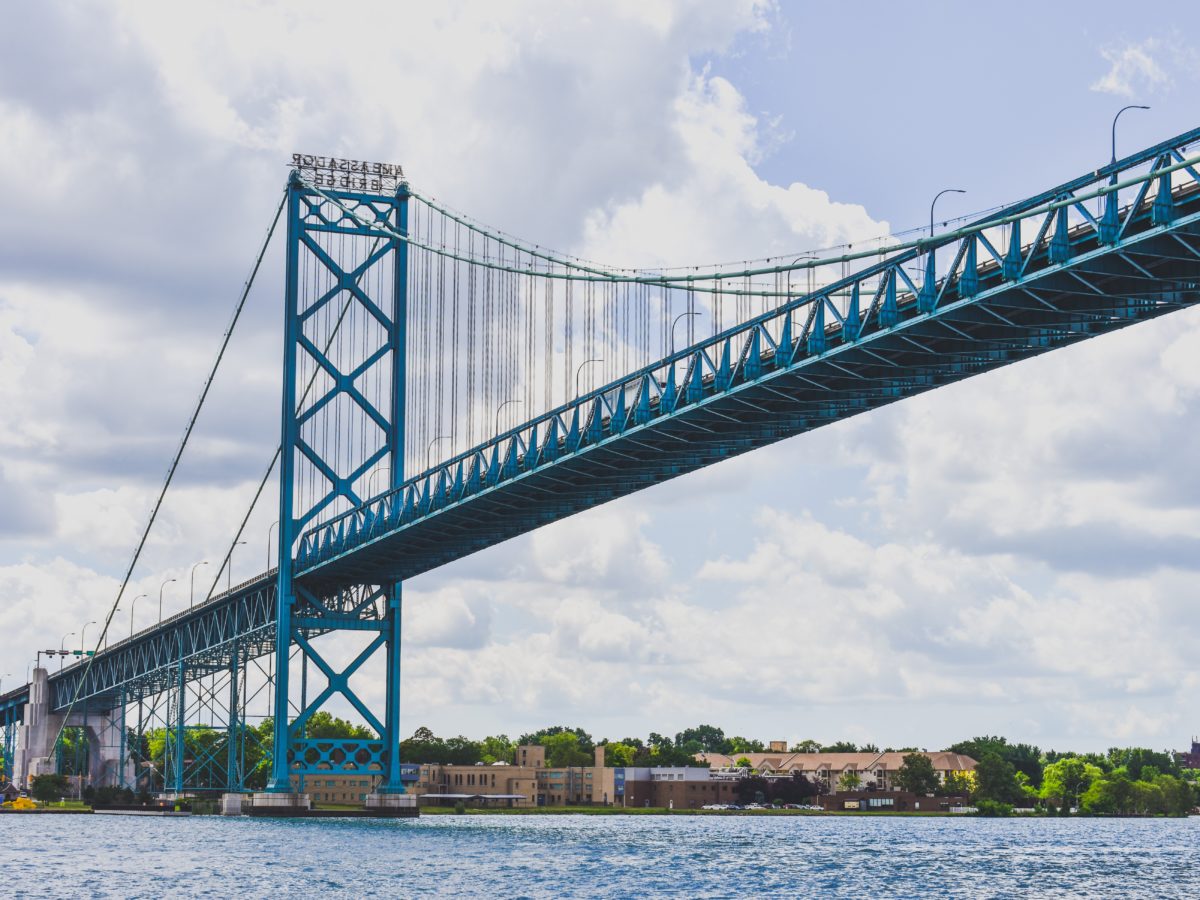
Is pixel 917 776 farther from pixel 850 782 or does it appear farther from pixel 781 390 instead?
pixel 781 390

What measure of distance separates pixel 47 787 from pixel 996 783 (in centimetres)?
9920

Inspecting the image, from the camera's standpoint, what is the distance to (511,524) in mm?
77062

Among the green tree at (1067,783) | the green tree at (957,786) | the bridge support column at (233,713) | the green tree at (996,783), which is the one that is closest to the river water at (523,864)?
the bridge support column at (233,713)

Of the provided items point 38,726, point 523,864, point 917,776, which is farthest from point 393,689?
point 917,776

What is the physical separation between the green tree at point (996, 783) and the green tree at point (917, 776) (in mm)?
4647

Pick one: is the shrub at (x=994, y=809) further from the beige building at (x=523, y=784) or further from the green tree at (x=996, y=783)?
the beige building at (x=523, y=784)

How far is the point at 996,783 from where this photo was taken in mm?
182750

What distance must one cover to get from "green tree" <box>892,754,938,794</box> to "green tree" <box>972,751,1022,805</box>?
465 centimetres

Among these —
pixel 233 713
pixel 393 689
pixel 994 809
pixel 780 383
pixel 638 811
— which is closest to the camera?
pixel 780 383

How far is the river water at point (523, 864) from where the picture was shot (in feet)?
160

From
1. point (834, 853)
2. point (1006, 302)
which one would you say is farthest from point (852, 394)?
point (834, 853)

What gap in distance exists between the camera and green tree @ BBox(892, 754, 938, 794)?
182m

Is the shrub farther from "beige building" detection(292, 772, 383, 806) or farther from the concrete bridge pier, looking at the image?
the concrete bridge pier

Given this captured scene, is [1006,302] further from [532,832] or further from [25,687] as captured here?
[25,687]
